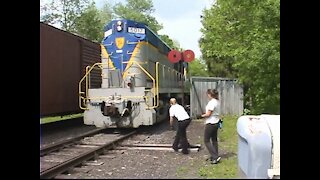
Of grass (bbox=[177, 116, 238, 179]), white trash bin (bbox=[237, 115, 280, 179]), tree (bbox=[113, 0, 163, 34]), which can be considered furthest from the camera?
tree (bbox=[113, 0, 163, 34])

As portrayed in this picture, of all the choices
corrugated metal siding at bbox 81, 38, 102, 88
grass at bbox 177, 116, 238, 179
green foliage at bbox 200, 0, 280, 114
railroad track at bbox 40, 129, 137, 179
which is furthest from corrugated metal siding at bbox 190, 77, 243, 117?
corrugated metal siding at bbox 81, 38, 102, 88

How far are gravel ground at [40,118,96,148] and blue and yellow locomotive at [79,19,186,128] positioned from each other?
30.7 inches

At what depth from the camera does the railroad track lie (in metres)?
5.01

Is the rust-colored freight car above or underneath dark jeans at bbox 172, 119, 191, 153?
above

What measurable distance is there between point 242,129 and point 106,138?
229 inches

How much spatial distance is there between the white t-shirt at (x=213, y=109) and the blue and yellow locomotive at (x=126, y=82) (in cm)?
319

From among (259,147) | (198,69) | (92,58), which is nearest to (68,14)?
(92,58)

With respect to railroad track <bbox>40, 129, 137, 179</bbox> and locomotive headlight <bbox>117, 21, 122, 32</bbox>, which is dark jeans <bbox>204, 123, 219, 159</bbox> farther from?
locomotive headlight <bbox>117, 21, 122, 32</bbox>

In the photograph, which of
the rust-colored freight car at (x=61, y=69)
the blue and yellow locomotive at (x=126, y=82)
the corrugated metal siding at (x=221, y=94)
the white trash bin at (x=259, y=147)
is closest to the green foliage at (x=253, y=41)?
the corrugated metal siding at (x=221, y=94)

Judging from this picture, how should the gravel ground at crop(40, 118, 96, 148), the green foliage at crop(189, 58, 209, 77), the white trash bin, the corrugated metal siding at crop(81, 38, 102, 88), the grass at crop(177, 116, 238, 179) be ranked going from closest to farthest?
the white trash bin, the grass at crop(177, 116, 238, 179), the gravel ground at crop(40, 118, 96, 148), the corrugated metal siding at crop(81, 38, 102, 88), the green foliage at crop(189, 58, 209, 77)

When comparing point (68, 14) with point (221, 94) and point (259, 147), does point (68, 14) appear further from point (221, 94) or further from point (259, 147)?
point (259, 147)

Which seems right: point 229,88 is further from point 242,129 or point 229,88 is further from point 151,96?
point 242,129
